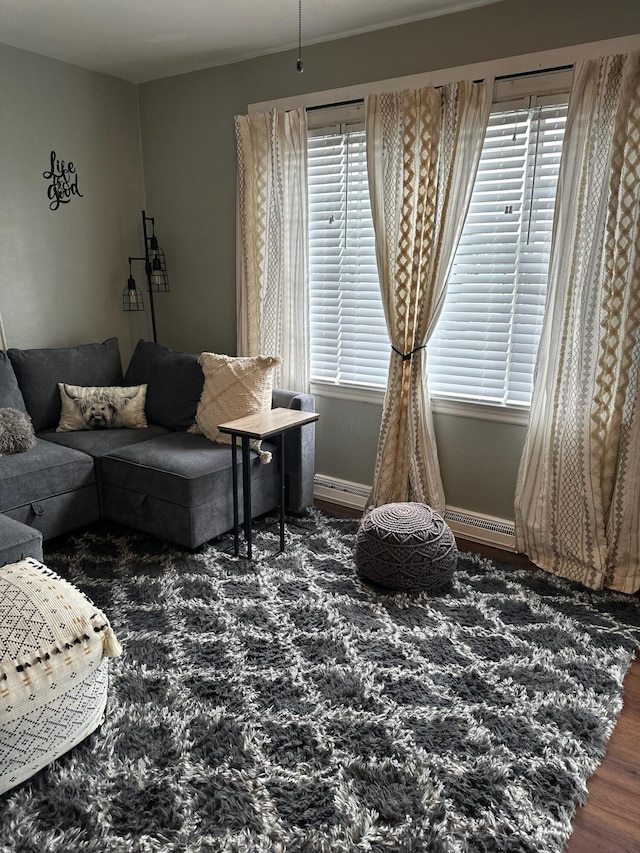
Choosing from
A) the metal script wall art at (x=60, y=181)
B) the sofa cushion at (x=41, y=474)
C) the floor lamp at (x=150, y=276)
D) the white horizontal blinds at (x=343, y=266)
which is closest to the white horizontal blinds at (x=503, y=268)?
the white horizontal blinds at (x=343, y=266)

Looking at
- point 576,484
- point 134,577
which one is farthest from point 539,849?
point 134,577

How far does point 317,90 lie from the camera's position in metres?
3.37

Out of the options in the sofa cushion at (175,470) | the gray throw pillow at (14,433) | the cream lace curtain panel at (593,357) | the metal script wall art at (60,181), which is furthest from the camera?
the metal script wall art at (60,181)

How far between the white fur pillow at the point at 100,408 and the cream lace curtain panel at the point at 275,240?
31.8 inches

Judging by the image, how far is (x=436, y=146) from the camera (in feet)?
9.80

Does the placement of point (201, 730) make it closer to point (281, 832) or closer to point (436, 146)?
point (281, 832)

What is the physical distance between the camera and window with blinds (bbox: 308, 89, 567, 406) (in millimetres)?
2873

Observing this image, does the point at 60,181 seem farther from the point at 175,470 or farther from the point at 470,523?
the point at 470,523

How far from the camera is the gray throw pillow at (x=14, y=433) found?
307 cm

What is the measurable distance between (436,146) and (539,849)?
287 cm

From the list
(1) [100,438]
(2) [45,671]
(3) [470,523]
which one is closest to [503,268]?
(3) [470,523]

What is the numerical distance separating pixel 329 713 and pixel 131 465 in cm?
163

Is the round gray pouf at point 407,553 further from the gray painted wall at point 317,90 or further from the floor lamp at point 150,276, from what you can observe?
the floor lamp at point 150,276

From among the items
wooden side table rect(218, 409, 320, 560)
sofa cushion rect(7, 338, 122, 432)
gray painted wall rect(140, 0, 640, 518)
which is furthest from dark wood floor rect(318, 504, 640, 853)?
sofa cushion rect(7, 338, 122, 432)
